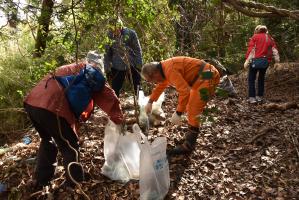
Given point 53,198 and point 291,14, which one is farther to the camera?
point 53,198

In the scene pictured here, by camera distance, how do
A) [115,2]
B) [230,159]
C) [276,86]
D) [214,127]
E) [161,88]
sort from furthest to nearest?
[276,86]
[214,127]
[161,88]
[230,159]
[115,2]

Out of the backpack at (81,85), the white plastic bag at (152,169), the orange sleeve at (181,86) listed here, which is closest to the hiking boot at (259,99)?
the orange sleeve at (181,86)

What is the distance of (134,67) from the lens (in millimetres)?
5895

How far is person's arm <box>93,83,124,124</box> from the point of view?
3.96 m

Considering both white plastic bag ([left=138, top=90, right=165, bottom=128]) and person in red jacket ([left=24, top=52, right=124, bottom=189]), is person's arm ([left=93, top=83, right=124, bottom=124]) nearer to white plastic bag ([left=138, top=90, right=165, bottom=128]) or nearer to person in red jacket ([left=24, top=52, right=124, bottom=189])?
person in red jacket ([left=24, top=52, right=124, bottom=189])

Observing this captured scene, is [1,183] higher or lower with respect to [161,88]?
lower

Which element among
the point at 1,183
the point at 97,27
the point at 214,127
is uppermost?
the point at 97,27

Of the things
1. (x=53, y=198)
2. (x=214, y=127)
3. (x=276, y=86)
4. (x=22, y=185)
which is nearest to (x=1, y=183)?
(x=22, y=185)

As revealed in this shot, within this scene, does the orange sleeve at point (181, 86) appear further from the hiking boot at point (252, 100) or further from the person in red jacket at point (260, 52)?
the person in red jacket at point (260, 52)

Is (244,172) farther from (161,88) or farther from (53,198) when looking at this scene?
(53,198)

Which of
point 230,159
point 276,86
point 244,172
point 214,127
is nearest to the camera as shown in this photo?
point 244,172

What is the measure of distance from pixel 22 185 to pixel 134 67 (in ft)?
7.95

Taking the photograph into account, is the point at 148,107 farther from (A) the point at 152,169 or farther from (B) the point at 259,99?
(B) the point at 259,99

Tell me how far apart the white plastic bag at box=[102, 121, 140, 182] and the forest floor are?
0.10 metres
